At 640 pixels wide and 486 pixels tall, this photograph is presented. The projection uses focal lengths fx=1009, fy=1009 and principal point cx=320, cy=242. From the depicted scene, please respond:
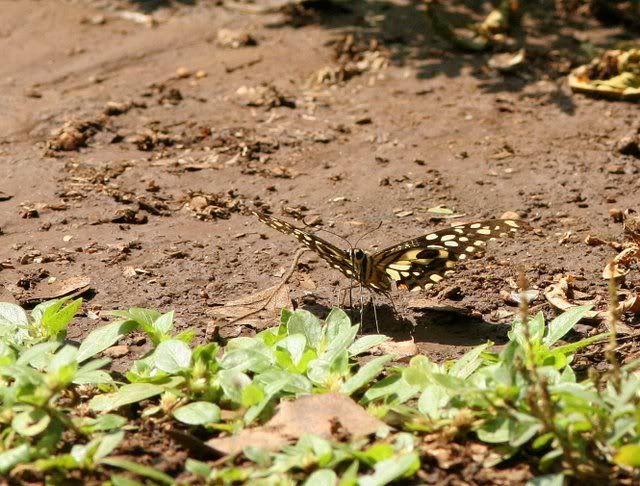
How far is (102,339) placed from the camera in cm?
346

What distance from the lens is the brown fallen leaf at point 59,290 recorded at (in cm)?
424

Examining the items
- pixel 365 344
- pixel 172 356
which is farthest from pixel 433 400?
pixel 172 356

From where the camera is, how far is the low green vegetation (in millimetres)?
2756

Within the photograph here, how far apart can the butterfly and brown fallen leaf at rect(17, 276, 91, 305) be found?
2.90ft

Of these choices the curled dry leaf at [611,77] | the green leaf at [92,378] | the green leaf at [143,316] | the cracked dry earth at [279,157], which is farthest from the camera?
the curled dry leaf at [611,77]

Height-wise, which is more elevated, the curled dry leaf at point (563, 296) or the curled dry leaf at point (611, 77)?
the curled dry leaf at point (611, 77)

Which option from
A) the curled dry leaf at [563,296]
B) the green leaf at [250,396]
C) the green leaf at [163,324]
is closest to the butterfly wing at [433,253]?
the curled dry leaf at [563,296]

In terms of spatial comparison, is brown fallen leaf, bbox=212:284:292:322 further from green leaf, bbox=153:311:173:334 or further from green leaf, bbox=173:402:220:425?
green leaf, bbox=173:402:220:425

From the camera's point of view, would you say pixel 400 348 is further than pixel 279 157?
No

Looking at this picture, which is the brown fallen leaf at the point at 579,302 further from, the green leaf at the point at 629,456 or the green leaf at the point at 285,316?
the green leaf at the point at 629,456

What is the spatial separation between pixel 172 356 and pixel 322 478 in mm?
832

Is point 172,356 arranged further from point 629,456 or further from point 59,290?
point 629,456

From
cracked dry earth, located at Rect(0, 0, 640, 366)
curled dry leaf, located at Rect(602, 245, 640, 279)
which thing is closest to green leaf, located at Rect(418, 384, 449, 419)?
cracked dry earth, located at Rect(0, 0, 640, 366)

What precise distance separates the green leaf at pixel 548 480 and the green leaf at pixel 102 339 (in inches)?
59.2
